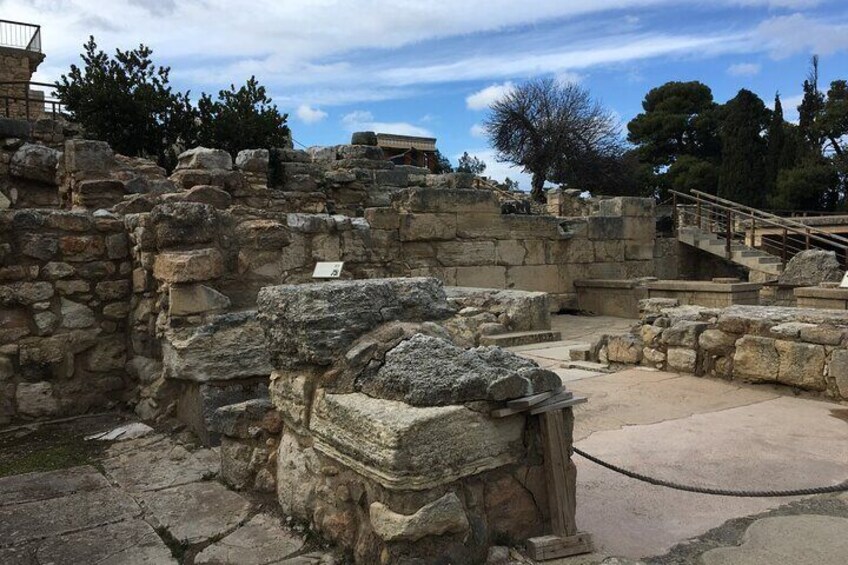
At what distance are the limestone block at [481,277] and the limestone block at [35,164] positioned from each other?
711 centimetres

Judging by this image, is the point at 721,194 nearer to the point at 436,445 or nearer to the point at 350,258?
the point at 350,258

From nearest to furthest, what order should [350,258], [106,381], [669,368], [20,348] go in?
[20,348], [106,381], [669,368], [350,258]

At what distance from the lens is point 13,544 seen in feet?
10.1

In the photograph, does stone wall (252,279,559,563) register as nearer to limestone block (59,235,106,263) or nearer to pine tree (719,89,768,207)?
limestone block (59,235,106,263)

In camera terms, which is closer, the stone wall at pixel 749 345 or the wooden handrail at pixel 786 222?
the stone wall at pixel 749 345

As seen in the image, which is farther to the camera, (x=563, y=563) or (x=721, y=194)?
(x=721, y=194)

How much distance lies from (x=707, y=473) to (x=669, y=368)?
9.48 feet

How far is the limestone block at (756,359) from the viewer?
5707 millimetres

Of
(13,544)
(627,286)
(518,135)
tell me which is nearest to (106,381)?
(13,544)

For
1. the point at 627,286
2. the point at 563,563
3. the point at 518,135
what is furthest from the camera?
the point at 518,135

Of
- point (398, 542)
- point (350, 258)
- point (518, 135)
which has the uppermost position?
point (518, 135)

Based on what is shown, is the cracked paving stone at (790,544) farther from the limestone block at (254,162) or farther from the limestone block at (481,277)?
the limestone block at (254,162)

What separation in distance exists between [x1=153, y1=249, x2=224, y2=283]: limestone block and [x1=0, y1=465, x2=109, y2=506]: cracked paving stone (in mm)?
1347

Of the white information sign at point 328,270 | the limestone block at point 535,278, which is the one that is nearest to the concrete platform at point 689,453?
the white information sign at point 328,270
